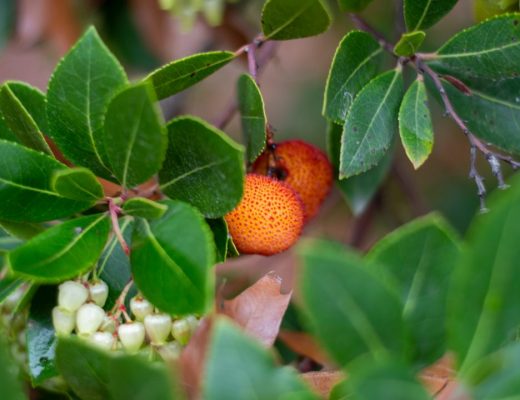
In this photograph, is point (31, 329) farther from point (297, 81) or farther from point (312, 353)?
point (297, 81)

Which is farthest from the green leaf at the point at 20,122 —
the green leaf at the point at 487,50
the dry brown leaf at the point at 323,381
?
the green leaf at the point at 487,50

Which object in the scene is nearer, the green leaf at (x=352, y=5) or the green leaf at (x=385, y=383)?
the green leaf at (x=385, y=383)

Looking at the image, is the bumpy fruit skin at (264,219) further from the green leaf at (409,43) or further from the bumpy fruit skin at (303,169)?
the green leaf at (409,43)

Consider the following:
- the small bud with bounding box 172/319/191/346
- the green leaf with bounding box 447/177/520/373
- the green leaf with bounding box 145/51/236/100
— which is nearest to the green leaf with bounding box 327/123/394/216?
the green leaf with bounding box 145/51/236/100

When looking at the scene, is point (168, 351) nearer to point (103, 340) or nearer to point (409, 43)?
point (103, 340)

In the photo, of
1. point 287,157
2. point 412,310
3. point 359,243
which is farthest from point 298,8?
point 359,243

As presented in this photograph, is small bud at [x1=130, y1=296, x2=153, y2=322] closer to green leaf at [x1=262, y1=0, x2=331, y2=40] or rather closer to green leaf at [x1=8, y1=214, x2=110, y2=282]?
green leaf at [x1=8, y1=214, x2=110, y2=282]
